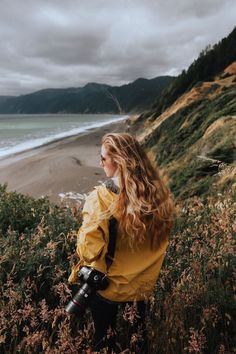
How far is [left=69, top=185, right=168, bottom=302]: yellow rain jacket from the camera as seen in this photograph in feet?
7.29

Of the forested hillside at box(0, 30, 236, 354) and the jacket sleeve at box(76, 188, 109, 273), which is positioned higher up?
the jacket sleeve at box(76, 188, 109, 273)

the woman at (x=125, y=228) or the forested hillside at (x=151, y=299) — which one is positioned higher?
the woman at (x=125, y=228)

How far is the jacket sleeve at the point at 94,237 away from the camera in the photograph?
221 centimetres

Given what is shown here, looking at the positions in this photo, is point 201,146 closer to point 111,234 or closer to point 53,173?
point 111,234

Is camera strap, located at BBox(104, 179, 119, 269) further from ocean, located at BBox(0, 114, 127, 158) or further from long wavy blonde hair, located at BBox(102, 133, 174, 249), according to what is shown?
ocean, located at BBox(0, 114, 127, 158)

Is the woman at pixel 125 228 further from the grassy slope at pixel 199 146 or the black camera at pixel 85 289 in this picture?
the grassy slope at pixel 199 146

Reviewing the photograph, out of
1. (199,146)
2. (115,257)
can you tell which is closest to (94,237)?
(115,257)

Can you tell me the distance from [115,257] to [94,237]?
0.27 m

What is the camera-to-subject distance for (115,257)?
94.3 inches

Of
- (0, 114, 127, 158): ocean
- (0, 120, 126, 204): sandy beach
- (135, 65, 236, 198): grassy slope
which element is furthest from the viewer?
(0, 114, 127, 158): ocean

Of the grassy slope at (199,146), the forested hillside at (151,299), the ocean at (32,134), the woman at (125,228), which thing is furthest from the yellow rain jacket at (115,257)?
the ocean at (32,134)

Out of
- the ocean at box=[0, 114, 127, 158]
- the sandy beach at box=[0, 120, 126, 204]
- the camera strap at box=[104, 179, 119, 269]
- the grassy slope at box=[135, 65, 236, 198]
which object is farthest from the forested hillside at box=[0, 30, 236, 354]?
the ocean at box=[0, 114, 127, 158]

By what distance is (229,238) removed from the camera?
339cm

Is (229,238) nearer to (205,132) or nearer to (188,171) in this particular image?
(188,171)
